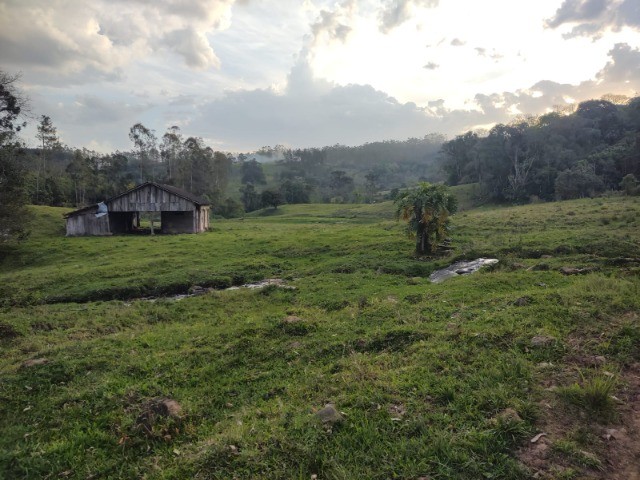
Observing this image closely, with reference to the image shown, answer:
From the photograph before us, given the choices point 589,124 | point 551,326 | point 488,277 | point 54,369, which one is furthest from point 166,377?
point 589,124

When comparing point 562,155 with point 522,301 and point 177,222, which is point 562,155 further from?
point 522,301

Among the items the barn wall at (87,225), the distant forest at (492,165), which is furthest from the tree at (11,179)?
the distant forest at (492,165)

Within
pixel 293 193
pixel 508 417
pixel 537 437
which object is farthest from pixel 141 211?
pixel 293 193

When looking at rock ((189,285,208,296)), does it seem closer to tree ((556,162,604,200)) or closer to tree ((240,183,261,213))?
tree ((556,162,604,200))

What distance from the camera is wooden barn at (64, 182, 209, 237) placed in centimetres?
4162

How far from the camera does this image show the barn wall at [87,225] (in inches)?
1620

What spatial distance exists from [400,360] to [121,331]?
939 centimetres

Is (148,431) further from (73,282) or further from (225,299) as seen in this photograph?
(73,282)

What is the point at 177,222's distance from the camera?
45031 mm

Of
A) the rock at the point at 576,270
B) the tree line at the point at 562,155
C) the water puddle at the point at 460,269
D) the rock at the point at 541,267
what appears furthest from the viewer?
the tree line at the point at 562,155

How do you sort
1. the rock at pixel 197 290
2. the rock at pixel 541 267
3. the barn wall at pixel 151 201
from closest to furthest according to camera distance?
1. the rock at pixel 541 267
2. the rock at pixel 197 290
3. the barn wall at pixel 151 201

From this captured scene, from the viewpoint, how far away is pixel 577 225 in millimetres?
27531

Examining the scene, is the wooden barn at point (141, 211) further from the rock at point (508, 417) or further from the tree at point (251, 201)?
the rock at point (508, 417)

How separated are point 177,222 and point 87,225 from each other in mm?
8787
